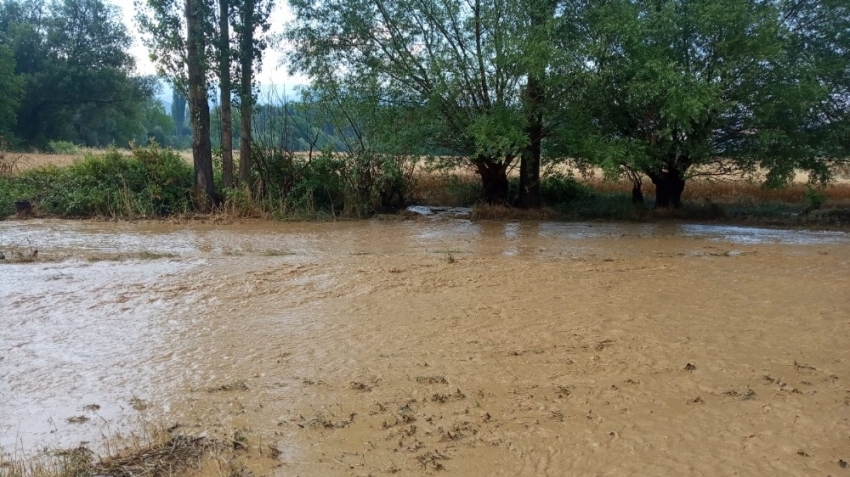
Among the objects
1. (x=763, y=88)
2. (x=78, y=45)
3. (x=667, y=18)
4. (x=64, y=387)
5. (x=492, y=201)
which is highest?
(x=78, y=45)

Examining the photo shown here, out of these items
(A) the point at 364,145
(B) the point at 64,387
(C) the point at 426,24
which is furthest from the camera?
(A) the point at 364,145

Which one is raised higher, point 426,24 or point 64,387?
point 426,24

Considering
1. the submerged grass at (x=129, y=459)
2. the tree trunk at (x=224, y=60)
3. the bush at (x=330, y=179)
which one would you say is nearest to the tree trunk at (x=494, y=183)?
the bush at (x=330, y=179)

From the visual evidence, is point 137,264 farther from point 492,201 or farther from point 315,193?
point 492,201

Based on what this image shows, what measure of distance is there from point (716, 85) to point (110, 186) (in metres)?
14.8

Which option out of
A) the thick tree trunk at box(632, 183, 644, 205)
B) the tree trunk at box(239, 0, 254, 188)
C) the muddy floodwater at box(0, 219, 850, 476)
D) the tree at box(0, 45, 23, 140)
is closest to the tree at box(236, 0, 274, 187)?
the tree trunk at box(239, 0, 254, 188)

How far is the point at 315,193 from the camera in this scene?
1664cm

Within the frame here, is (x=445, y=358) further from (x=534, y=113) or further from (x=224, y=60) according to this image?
(x=224, y=60)

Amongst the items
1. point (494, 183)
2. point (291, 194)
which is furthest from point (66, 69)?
point (494, 183)

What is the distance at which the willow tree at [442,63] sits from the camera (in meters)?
13.9

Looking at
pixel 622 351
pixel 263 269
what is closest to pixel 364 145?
pixel 263 269

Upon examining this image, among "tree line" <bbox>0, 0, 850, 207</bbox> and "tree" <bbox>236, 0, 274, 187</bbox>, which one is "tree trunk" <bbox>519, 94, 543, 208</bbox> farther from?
"tree" <bbox>236, 0, 274, 187</bbox>

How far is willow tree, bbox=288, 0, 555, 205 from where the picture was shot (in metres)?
13.9

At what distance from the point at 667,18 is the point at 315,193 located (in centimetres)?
967
